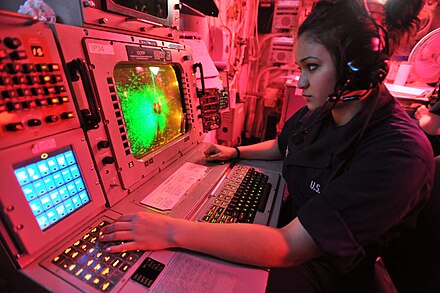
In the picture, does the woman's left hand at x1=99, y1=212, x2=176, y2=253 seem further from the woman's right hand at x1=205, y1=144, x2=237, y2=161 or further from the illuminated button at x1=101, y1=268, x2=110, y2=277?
the woman's right hand at x1=205, y1=144, x2=237, y2=161

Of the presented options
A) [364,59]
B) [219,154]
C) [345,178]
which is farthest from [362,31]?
[219,154]

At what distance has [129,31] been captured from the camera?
2.65 feet

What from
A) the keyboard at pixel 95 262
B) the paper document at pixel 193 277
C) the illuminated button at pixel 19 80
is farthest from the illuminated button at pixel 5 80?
→ the paper document at pixel 193 277

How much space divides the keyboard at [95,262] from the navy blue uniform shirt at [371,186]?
A: 47cm

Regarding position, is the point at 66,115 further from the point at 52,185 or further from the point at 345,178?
the point at 345,178

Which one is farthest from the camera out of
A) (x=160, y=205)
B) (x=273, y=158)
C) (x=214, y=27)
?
(x=214, y=27)

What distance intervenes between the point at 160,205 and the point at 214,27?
174cm

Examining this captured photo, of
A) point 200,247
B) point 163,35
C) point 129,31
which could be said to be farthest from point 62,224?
point 163,35

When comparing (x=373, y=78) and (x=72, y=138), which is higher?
(x=373, y=78)

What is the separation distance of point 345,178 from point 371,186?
6 cm

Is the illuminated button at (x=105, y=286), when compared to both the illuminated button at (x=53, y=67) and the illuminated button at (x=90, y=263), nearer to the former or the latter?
the illuminated button at (x=90, y=263)

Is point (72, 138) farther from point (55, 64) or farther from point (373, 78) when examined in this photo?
point (373, 78)

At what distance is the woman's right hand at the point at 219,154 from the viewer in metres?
1.08

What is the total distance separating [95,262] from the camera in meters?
0.51
